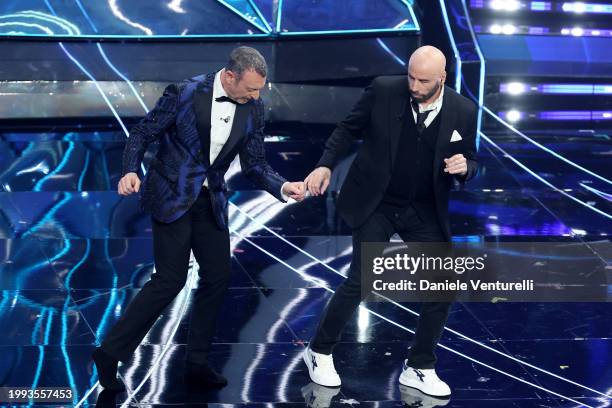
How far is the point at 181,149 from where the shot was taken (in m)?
4.39

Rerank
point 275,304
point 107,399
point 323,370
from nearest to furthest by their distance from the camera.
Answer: point 107,399, point 323,370, point 275,304

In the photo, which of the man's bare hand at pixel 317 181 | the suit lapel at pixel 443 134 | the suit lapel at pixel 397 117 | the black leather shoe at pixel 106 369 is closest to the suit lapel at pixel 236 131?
the man's bare hand at pixel 317 181

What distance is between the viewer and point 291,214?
7203 mm

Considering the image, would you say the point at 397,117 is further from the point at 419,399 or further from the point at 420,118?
the point at 419,399

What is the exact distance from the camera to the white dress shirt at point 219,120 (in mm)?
4387

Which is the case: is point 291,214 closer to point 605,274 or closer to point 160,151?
point 605,274

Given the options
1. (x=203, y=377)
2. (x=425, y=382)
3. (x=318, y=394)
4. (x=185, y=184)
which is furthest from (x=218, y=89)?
(x=425, y=382)

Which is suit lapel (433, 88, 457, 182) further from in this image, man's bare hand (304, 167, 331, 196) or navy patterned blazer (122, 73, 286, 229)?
navy patterned blazer (122, 73, 286, 229)

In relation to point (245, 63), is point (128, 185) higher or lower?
lower

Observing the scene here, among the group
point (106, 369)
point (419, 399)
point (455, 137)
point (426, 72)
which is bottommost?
point (419, 399)

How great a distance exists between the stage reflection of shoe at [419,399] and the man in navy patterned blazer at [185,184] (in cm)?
94

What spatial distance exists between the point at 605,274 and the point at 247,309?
2221 mm

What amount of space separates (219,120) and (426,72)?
2.92 ft

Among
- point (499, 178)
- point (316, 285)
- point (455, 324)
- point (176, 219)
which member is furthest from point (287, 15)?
point (176, 219)
